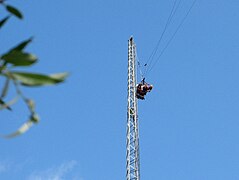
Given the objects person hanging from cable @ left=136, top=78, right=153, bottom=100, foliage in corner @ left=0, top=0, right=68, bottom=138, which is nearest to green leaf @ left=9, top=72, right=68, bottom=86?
foliage in corner @ left=0, top=0, right=68, bottom=138

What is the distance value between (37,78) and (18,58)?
7cm

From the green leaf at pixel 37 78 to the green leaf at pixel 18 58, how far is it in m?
0.02

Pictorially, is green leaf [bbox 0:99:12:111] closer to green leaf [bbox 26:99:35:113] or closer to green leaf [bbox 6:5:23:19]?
green leaf [bbox 26:99:35:113]

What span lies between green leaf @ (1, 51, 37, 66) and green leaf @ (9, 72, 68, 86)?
0.08 ft

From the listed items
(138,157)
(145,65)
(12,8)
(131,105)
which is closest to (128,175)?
(138,157)

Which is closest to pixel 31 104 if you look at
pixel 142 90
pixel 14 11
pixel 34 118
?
pixel 34 118

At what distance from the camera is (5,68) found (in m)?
1.16

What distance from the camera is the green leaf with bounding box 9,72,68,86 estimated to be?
1.10 m

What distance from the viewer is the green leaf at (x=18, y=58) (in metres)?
1.14

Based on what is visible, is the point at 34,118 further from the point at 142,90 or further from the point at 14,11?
the point at 142,90

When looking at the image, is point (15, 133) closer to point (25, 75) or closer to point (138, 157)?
point (25, 75)

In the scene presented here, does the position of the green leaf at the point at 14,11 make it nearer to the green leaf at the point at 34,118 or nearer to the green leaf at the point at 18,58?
the green leaf at the point at 18,58

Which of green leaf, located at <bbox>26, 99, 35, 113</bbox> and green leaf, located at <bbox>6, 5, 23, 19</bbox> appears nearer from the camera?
green leaf, located at <bbox>26, 99, 35, 113</bbox>

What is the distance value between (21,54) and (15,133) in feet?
0.61
